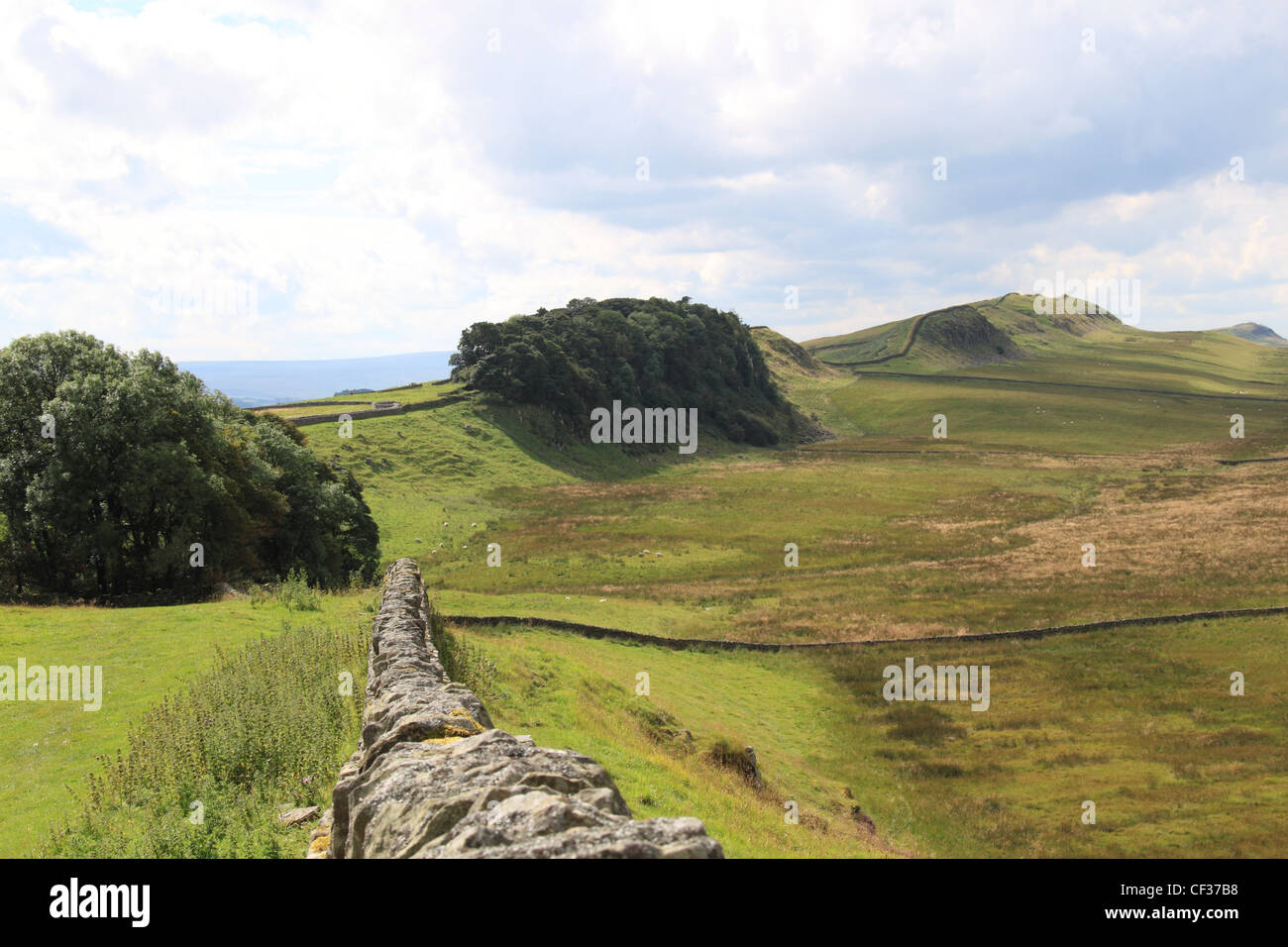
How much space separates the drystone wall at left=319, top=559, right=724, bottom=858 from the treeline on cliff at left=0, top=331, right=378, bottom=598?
24.1 meters

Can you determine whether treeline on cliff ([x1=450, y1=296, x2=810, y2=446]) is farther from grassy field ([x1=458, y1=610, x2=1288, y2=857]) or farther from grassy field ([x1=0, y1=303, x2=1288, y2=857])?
grassy field ([x1=458, y1=610, x2=1288, y2=857])

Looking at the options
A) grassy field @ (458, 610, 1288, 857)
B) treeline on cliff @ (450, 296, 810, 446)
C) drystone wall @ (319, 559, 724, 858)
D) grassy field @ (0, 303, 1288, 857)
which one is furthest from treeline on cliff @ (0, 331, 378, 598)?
treeline on cliff @ (450, 296, 810, 446)

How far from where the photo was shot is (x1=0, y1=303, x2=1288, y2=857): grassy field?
17922 mm

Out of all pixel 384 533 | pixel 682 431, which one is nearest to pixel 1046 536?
pixel 384 533

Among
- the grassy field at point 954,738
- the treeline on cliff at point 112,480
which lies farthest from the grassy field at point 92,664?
the grassy field at point 954,738

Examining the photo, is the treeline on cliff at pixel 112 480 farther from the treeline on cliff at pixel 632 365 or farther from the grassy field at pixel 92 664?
the treeline on cliff at pixel 632 365

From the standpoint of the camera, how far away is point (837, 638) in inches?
1403

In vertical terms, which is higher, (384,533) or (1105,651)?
(384,533)

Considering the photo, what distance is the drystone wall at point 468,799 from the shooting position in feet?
18.3

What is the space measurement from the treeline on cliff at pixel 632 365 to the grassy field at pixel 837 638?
1123 cm

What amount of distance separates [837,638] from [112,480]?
32335 mm

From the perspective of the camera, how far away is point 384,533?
5544cm

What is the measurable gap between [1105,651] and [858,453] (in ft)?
277
